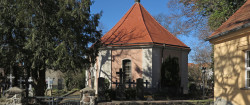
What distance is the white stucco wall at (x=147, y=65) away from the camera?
18.1m

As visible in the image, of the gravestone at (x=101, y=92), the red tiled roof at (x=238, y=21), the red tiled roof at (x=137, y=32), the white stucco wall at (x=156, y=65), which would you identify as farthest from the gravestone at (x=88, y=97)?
the white stucco wall at (x=156, y=65)

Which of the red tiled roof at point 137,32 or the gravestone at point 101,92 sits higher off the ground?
the red tiled roof at point 137,32

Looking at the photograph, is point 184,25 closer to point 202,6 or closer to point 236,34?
point 202,6

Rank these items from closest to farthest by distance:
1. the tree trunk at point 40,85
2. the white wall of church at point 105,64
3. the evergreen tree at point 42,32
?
the evergreen tree at point 42,32
the tree trunk at point 40,85
the white wall of church at point 105,64

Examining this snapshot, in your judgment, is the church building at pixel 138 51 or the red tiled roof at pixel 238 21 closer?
the red tiled roof at pixel 238 21

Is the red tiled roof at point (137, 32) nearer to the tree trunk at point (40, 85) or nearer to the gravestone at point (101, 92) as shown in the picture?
the gravestone at point (101, 92)

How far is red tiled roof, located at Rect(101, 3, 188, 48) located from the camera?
18700 mm

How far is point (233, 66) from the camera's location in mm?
9453

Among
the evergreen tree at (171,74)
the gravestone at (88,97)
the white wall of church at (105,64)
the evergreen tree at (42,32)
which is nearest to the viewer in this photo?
the gravestone at (88,97)

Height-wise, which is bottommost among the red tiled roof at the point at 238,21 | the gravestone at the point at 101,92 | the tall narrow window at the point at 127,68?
the gravestone at the point at 101,92

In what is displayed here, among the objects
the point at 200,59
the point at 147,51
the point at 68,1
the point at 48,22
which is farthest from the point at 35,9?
the point at 200,59

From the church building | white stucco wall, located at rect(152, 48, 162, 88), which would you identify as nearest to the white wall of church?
the church building

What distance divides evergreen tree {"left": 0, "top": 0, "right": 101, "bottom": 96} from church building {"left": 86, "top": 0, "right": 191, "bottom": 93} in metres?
4.19

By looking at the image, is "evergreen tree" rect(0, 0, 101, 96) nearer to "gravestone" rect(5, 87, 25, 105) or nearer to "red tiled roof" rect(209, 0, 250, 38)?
"gravestone" rect(5, 87, 25, 105)
